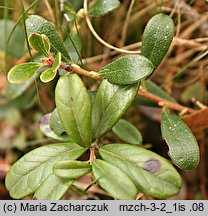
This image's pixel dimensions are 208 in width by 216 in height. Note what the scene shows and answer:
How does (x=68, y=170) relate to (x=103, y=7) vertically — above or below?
below

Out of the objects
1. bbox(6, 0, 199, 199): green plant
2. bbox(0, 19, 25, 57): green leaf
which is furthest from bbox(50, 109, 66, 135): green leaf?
bbox(0, 19, 25, 57): green leaf

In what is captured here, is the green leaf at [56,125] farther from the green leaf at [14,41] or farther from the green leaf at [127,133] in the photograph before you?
the green leaf at [14,41]

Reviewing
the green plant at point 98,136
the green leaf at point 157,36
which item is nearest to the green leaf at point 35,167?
the green plant at point 98,136

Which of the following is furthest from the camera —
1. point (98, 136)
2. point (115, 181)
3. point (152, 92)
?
point (152, 92)

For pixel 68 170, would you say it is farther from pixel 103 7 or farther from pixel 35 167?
pixel 103 7

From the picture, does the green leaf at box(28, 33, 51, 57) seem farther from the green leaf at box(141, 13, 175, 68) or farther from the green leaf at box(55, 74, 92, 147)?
the green leaf at box(141, 13, 175, 68)

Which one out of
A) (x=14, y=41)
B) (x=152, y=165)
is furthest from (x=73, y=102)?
(x=14, y=41)

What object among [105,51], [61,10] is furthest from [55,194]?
[105,51]
